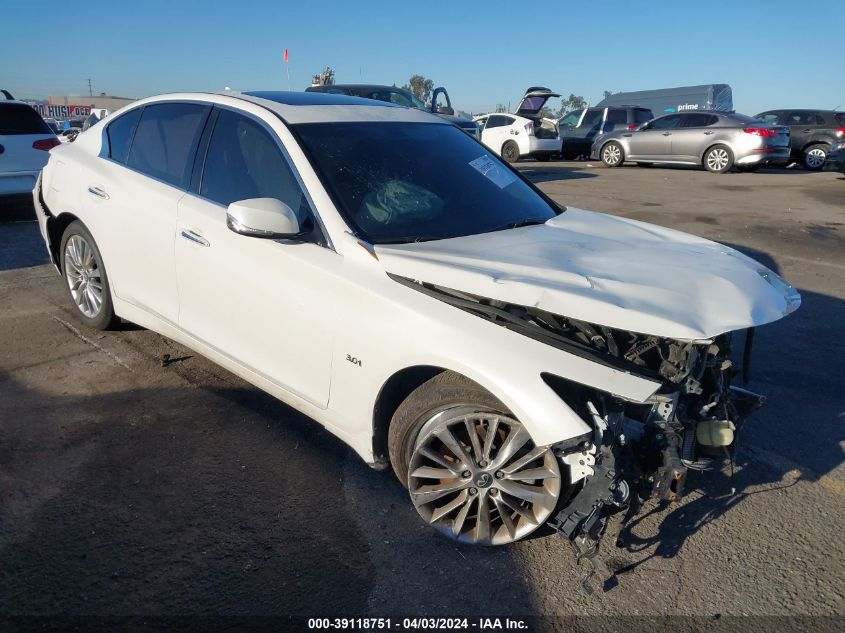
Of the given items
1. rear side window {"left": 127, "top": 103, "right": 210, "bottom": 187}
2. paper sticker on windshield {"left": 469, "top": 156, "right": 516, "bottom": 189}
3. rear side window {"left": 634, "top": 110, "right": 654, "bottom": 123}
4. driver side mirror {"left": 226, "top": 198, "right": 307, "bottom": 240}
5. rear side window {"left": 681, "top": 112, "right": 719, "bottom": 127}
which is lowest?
driver side mirror {"left": 226, "top": 198, "right": 307, "bottom": 240}

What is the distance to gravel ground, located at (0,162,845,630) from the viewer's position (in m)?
2.53

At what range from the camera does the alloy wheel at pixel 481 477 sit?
2.64 metres

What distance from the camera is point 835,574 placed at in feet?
8.85

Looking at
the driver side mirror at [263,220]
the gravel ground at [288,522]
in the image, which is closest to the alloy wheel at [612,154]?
the gravel ground at [288,522]

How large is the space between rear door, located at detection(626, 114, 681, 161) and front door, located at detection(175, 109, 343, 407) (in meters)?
16.5

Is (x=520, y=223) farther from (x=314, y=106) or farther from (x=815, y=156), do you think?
(x=815, y=156)

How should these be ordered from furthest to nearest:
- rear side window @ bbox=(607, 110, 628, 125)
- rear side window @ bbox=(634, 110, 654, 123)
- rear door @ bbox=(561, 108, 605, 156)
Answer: rear door @ bbox=(561, 108, 605, 156)
rear side window @ bbox=(607, 110, 628, 125)
rear side window @ bbox=(634, 110, 654, 123)

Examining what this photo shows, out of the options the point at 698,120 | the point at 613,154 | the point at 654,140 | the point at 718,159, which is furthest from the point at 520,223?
the point at 613,154

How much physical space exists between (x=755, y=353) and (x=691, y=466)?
102 inches

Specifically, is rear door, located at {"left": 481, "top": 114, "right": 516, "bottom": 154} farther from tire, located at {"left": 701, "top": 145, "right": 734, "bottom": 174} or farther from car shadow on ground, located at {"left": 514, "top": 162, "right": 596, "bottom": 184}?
tire, located at {"left": 701, "top": 145, "right": 734, "bottom": 174}

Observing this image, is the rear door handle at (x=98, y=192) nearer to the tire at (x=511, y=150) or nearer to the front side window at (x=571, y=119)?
the tire at (x=511, y=150)

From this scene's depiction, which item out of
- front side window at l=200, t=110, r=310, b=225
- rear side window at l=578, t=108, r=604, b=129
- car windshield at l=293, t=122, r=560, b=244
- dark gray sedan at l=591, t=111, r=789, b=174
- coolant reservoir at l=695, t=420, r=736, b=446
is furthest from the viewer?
rear side window at l=578, t=108, r=604, b=129

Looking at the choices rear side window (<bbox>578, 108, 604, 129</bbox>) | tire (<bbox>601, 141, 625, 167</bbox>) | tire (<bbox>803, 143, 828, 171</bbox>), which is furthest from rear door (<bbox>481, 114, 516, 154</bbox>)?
tire (<bbox>803, 143, 828, 171</bbox>)

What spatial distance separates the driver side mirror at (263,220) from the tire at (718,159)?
53.8 feet
